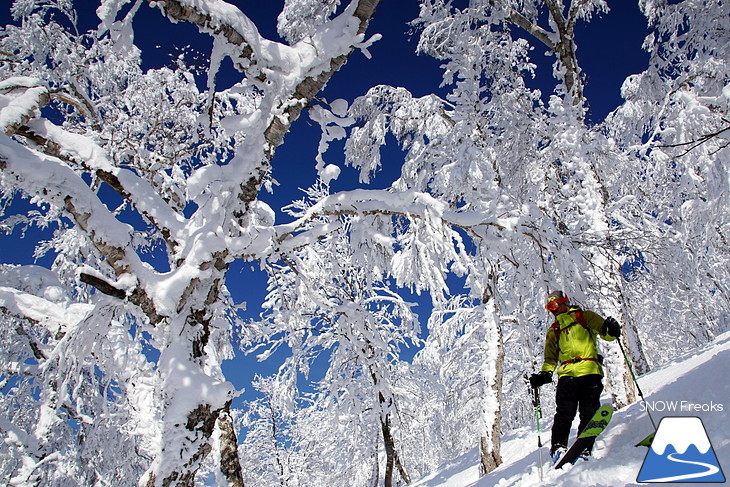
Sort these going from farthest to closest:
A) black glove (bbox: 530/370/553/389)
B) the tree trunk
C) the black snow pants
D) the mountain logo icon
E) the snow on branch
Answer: the tree trunk, black glove (bbox: 530/370/553/389), the black snow pants, the snow on branch, the mountain logo icon

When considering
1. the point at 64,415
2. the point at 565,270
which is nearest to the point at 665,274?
the point at 565,270

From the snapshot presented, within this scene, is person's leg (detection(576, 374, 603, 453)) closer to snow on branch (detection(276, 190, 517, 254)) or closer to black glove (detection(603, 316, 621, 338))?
black glove (detection(603, 316, 621, 338))

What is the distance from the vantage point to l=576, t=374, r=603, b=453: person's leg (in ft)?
11.4

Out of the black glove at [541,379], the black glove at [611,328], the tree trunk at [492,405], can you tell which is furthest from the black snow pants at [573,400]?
the tree trunk at [492,405]

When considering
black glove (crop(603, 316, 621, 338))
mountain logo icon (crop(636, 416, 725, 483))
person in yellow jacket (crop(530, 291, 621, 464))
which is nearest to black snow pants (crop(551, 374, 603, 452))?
person in yellow jacket (crop(530, 291, 621, 464))

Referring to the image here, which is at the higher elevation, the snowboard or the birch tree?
the birch tree

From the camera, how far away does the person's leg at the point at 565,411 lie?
3564 mm

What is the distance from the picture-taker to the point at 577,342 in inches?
145

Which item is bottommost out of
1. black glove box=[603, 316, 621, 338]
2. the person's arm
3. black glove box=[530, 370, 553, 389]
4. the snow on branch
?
black glove box=[530, 370, 553, 389]

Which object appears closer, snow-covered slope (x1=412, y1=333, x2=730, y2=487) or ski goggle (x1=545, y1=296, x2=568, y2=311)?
snow-covered slope (x1=412, y1=333, x2=730, y2=487)

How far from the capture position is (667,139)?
8203 millimetres

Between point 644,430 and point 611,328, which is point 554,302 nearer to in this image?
point 611,328

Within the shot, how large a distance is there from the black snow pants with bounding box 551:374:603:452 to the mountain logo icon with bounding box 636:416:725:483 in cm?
60

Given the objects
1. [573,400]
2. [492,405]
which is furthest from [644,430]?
[492,405]
